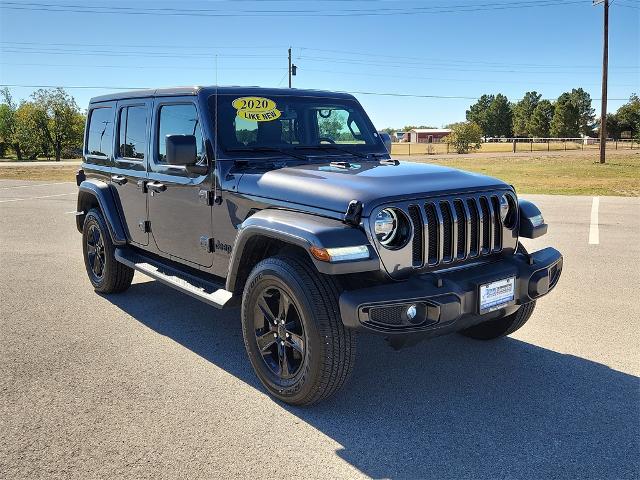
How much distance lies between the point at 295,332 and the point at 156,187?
6.67 feet

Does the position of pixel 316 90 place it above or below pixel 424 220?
above

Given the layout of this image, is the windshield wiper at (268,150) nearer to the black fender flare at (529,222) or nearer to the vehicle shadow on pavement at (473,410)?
the vehicle shadow on pavement at (473,410)

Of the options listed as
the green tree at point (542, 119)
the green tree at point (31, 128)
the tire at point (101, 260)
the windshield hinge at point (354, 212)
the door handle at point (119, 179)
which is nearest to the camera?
the windshield hinge at point (354, 212)

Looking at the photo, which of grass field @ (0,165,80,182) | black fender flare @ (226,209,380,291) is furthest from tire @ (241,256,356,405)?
grass field @ (0,165,80,182)

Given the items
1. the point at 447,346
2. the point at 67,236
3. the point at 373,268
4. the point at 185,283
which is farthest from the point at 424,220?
the point at 67,236

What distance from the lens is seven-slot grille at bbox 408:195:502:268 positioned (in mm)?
3412

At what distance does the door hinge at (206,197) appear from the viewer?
4305 millimetres

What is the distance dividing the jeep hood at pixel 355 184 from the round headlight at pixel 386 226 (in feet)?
0.27

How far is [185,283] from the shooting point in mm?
4586

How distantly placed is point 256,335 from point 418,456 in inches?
51.2

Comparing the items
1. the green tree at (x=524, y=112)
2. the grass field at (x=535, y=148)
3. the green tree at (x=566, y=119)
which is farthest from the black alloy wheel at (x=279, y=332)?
the green tree at (x=524, y=112)

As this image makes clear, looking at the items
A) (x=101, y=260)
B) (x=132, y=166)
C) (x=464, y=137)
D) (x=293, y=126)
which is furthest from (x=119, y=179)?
(x=464, y=137)

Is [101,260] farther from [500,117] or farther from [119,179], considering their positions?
[500,117]

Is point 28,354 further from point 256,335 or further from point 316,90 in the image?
point 316,90
